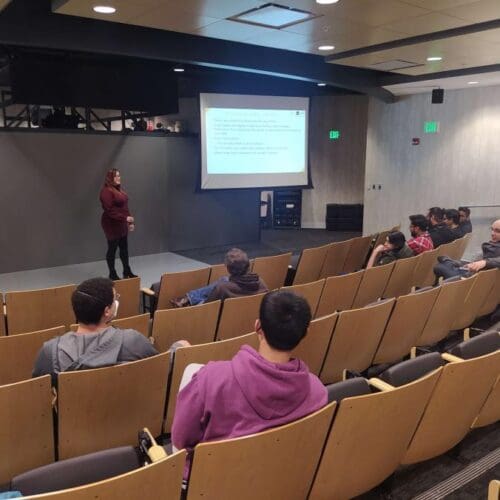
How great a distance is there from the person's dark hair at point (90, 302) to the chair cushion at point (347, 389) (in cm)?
111

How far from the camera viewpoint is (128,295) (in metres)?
4.37

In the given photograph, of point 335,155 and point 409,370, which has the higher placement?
point 335,155

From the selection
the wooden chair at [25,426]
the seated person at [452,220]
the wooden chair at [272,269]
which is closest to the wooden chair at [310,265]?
the wooden chair at [272,269]

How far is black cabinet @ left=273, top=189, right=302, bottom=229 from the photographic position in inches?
470

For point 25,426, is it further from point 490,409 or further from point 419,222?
point 419,222

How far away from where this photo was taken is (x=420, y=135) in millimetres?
10266

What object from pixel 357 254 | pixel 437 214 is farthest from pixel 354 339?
pixel 437 214

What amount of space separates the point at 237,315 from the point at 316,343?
800mm

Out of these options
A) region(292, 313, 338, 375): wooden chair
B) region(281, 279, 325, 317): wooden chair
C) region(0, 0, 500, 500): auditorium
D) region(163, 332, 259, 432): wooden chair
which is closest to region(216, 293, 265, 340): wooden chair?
region(0, 0, 500, 500): auditorium

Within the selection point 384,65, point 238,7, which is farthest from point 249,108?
point 238,7

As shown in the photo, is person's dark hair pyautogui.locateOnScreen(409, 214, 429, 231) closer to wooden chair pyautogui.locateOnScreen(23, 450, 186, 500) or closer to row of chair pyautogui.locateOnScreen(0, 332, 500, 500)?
row of chair pyautogui.locateOnScreen(0, 332, 500, 500)

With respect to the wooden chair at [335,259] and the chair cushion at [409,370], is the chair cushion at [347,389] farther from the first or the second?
the wooden chair at [335,259]

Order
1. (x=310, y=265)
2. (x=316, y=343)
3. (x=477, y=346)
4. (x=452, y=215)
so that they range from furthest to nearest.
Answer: (x=452, y=215)
(x=310, y=265)
(x=316, y=343)
(x=477, y=346)

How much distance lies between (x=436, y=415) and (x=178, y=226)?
7.35 m
